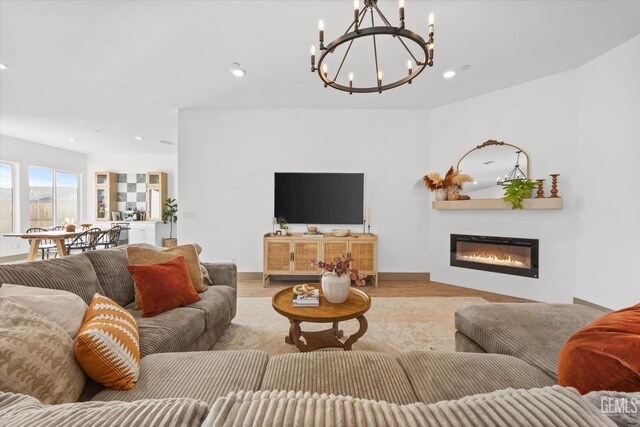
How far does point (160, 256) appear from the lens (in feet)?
6.66

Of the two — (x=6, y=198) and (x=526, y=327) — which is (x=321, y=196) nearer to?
(x=526, y=327)

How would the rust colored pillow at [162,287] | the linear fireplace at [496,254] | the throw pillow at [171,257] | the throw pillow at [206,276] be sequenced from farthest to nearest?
the linear fireplace at [496,254]
the throw pillow at [206,276]
the throw pillow at [171,257]
the rust colored pillow at [162,287]

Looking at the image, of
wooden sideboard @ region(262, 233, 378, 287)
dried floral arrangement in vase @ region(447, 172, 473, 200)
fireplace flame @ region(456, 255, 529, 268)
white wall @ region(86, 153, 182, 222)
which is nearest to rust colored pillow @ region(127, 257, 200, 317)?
wooden sideboard @ region(262, 233, 378, 287)

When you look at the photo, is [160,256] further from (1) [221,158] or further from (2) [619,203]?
(2) [619,203]

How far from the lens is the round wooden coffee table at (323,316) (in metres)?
1.72

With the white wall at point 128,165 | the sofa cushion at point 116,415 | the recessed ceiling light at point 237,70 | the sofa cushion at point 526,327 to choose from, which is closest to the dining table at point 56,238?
the white wall at point 128,165

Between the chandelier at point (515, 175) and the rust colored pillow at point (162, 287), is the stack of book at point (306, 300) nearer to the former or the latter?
the rust colored pillow at point (162, 287)

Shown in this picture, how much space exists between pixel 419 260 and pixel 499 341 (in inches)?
110

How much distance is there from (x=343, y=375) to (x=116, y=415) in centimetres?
84

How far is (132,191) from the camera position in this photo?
7.05m

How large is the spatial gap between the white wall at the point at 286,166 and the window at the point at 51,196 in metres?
4.13

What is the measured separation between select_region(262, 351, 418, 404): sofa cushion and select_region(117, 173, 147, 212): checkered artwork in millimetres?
7511

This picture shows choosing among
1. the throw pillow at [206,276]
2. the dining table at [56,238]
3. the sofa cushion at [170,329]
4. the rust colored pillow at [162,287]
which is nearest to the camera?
the sofa cushion at [170,329]

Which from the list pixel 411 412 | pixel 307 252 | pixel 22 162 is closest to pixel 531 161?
pixel 307 252
